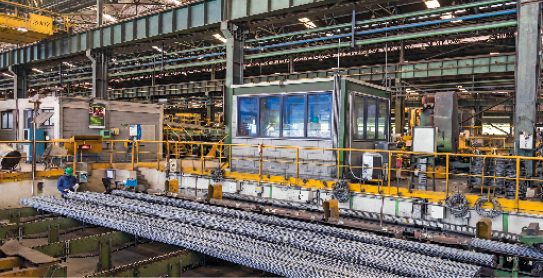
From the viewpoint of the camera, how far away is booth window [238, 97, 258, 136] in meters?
11.7

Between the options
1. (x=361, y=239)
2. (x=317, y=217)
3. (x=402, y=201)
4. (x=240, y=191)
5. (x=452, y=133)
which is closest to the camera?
(x=361, y=239)

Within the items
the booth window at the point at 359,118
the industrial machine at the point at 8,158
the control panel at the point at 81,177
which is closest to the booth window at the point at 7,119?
the industrial machine at the point at 8,158

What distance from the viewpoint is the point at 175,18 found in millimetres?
17141

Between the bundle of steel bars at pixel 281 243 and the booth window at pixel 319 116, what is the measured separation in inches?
153

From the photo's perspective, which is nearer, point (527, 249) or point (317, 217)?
point (527, 249)

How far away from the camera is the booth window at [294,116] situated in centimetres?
1075

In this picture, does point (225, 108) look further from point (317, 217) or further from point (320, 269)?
point (320, 269)

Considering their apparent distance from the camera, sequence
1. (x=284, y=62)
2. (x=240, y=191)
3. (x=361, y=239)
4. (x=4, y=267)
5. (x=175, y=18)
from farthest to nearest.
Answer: (x=284, y=62), (x=175, y=18), (x=240, y=191), (x=361, y=239), (x=4, y=267)

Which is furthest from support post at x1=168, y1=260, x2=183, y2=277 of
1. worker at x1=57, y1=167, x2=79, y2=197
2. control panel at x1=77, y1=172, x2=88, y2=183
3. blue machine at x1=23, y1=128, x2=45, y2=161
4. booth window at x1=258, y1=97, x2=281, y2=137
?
blue machine at x1=23, y1=128, x2=45, y2=161

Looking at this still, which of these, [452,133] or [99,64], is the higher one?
[99,64]

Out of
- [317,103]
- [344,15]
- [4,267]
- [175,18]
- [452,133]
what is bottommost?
[4,267]

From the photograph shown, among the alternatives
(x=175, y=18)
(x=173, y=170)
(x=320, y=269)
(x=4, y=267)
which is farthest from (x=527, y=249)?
(x=175, y=18)

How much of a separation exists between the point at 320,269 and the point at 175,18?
603 inches

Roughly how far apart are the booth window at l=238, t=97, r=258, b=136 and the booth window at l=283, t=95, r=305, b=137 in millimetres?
1139
